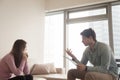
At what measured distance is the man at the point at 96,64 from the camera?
207cm

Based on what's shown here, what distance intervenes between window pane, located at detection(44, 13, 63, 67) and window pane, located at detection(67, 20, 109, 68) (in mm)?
303

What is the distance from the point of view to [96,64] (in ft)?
7.43

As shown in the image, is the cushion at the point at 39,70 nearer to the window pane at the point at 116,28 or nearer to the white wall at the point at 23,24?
the white wall at the point at 23,24

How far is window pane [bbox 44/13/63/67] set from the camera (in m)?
5.10

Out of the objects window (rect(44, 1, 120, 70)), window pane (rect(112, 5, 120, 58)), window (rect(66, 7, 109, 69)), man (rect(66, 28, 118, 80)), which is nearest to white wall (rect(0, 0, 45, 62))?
window (rect(44, 1, 120, 70))

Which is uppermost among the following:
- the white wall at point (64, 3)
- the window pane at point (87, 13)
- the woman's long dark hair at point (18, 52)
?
the white wall at point (64, 3)

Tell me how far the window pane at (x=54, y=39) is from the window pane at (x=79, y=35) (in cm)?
30

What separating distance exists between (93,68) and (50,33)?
3280mm

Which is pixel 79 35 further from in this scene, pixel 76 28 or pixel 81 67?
pixel 81 67

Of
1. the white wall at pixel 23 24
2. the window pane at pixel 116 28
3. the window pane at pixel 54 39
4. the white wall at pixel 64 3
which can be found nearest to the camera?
the white wall at pixel 23 24

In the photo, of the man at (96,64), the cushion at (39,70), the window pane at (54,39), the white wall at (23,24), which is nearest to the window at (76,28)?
the window pane at (54,39)

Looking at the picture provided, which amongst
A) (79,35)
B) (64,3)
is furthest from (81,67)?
(64,3)

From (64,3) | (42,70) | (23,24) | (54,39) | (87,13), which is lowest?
(42,70)

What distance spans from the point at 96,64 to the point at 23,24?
2.65m
